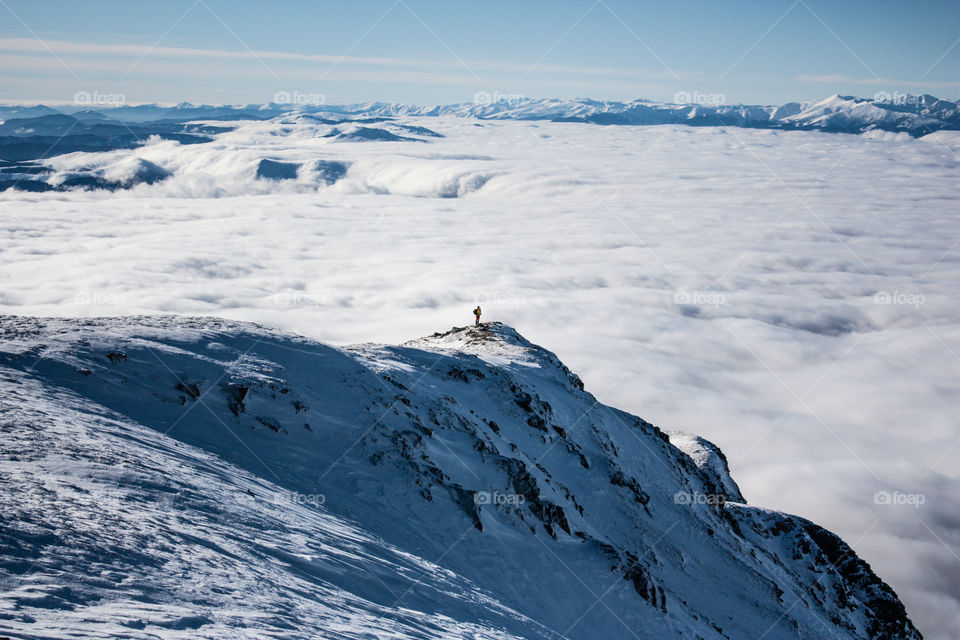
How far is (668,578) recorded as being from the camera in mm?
28625

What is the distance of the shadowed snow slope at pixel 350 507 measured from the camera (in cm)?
1079

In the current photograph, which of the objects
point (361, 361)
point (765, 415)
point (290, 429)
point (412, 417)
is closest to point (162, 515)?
point (290, 429)

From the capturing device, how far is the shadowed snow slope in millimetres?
10789

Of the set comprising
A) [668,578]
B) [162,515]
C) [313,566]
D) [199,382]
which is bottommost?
[668,578]

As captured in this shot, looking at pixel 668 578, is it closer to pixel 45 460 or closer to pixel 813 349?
pixel 45 460

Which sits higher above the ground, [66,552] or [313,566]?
[66,552]

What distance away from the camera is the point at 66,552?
398 inches

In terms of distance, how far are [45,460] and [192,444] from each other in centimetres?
549

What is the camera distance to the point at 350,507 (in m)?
19.2

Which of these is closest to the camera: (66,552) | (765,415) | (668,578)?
(66,552)

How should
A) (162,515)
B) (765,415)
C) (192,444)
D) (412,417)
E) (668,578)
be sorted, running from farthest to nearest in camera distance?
(765,415) → (668,578) → (412,417) → (192,444) → (162,515)

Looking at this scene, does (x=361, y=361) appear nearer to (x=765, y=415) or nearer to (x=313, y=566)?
(x=313, y=566)

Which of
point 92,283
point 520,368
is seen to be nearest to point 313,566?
point 520,368

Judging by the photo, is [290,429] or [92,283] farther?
[92,283]
